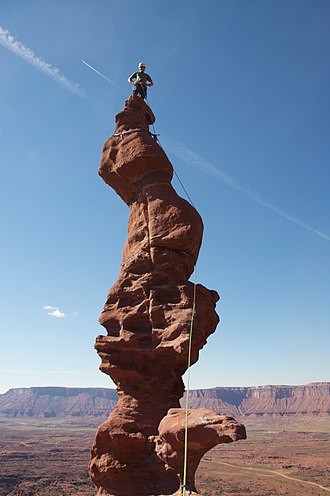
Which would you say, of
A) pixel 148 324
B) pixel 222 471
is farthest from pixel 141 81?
pixel 222 471

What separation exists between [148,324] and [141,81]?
34.4 feet

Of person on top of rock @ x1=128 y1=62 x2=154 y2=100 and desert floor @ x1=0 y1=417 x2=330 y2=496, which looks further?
desert floor @ x1=0 y1=417 x2=330 y2=496

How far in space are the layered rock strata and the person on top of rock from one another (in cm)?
333

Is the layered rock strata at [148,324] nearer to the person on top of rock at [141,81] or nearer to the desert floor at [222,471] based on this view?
the person on top of rock at [141,81]

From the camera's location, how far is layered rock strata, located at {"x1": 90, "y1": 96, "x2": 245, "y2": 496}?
1166 cm

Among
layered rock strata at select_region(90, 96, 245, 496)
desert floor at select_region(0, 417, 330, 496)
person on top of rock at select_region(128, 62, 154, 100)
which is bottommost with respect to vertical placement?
desert floor at select_region(0, 417, 330, 496)

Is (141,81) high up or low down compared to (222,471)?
up

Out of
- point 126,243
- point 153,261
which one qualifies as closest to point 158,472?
point 153,261

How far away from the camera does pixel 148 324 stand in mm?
12617

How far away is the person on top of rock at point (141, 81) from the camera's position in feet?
53.6

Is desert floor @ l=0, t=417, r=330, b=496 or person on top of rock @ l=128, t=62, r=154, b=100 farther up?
person on top of rock @ l=128, t=62, r=154, b=100

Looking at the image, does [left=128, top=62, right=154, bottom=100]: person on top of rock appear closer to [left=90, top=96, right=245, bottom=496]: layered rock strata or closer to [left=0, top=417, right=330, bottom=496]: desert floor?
[left=90, top=96, right=245, bottom=496]: layered rock strata

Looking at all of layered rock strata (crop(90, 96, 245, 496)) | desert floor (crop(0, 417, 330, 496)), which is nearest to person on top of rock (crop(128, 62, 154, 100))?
layered rock strata (crop(90, 96, 245, 496))

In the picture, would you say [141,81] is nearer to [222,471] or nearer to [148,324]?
[148,324]
